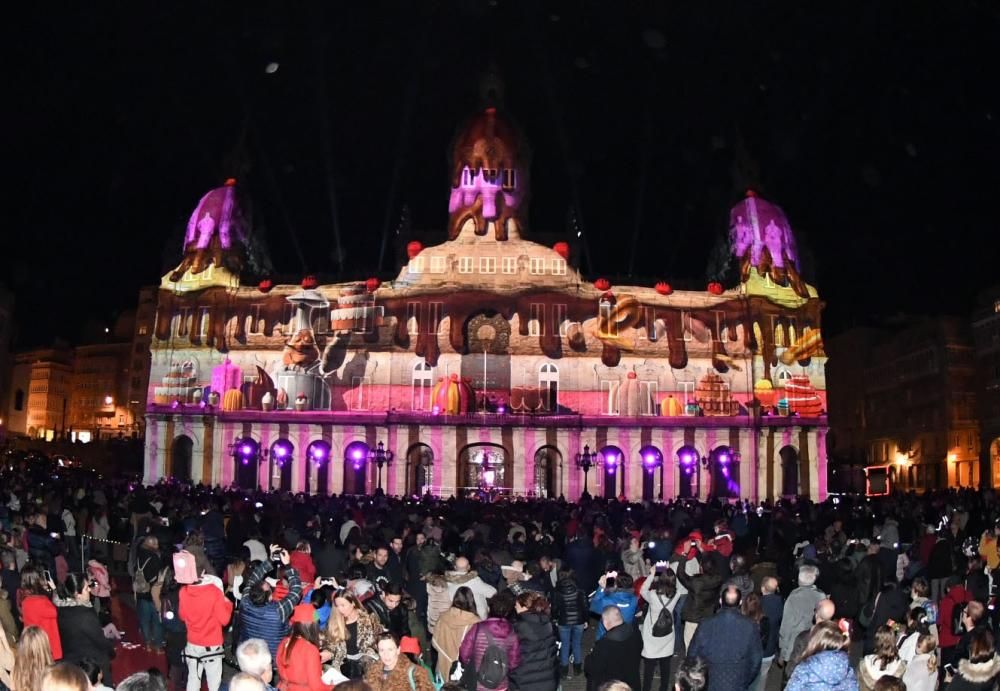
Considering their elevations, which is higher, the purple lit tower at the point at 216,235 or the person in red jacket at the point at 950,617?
the purple lit tower at the point at 216,235

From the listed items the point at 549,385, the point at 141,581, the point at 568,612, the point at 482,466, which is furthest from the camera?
the point at 482,466

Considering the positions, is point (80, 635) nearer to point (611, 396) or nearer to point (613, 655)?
point (613, 655)

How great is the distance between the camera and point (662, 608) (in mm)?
14391

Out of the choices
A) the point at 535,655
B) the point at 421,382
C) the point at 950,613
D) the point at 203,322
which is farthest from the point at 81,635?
the point at 203,322

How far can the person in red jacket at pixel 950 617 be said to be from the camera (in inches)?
548

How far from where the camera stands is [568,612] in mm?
15836

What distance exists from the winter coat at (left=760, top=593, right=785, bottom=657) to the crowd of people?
0.03 metres

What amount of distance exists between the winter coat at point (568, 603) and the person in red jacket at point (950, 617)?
452 cm

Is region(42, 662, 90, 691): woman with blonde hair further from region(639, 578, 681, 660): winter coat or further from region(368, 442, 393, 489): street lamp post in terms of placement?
region(368, 442, 393, 489): street lamp post

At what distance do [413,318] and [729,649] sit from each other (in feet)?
192

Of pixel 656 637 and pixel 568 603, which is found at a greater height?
pixel 568 603

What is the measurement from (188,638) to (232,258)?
6263cm

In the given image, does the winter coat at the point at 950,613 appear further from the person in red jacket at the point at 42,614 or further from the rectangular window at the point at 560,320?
the rectangular window at the point at 560,320

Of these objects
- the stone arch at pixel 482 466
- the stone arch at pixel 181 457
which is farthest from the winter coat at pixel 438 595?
the stone arch at pixel 181 457
